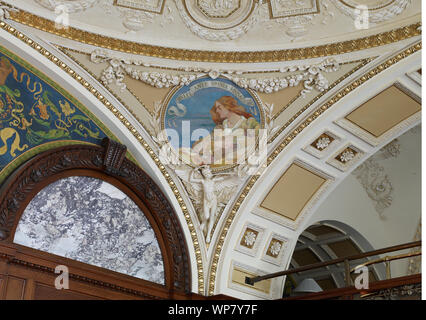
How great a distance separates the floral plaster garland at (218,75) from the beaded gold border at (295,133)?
0.98 ft

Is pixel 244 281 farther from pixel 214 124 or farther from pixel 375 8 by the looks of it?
pixel 375 8

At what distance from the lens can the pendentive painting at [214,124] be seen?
35.1 ft

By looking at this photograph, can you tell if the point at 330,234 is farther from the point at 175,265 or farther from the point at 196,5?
the point at 196,5

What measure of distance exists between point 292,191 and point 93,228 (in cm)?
330

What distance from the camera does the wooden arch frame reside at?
8758mm

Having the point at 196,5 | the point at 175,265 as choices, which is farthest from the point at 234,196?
the point at 196,5

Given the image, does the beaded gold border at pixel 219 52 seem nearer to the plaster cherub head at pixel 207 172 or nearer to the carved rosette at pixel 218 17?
the carved rosette at pixel 218 17

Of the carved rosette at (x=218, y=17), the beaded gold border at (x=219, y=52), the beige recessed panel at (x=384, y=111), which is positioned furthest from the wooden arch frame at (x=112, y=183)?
the beige recessed panel at (x=384, y=111)

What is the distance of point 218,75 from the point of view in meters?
10.6

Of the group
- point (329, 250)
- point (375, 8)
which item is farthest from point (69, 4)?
point (329, 250)

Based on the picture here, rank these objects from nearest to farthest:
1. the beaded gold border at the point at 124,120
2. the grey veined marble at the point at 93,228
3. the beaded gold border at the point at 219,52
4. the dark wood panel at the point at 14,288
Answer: the dark wood panel at the point at 14,288
the grey veined marble at the point at 93,228
the beaded gold border at the point at 124,120
the beaded gold border at the point at 219,52

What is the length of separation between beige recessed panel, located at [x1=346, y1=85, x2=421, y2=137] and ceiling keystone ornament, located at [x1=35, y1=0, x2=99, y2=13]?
4.17m
